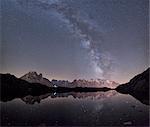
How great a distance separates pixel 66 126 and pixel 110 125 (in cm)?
520

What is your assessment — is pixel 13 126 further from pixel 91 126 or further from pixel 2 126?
pixel 91 126

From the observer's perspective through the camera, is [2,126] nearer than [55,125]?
Yes

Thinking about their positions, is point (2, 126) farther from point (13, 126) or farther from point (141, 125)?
point (141, 125)

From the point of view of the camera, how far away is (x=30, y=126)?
32438 millimetres

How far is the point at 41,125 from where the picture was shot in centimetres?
3328

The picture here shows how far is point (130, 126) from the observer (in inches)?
1238

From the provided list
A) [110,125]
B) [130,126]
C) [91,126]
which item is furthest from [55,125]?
[130,126]

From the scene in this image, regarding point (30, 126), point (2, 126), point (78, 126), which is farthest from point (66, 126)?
point (2, 126)

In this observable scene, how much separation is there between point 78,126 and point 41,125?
4.54 metres

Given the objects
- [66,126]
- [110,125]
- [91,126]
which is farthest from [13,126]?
[110,125]

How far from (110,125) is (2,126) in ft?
40.7

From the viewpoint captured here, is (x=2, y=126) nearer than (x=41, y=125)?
Yes

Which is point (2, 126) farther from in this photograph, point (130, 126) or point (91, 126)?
point (130, 126)

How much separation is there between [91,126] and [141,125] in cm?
583
